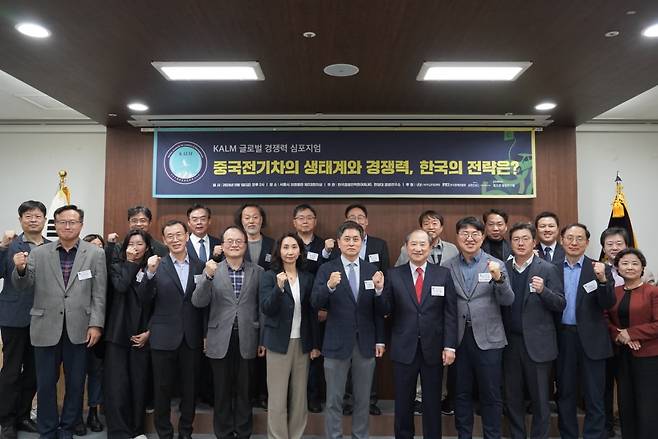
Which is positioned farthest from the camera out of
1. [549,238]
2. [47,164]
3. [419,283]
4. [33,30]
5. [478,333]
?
[47,164]

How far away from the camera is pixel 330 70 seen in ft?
13.0

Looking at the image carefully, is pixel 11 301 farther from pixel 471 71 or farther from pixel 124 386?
pixel 471 71

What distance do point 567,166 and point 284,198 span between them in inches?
133

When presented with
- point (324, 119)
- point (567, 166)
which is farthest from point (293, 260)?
point (567, 166)

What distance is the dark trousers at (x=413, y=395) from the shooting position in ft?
12.1

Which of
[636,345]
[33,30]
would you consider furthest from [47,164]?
[636,345]

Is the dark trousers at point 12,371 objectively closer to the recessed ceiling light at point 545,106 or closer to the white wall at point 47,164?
the white wall at point 47,164

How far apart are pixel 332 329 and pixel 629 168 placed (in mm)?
5124

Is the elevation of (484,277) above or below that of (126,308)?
above

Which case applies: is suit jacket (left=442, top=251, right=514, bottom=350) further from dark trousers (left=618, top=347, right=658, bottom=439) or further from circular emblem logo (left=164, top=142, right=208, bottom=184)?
circular emblem logo (left=164, top=142, right=208, bottom=184)

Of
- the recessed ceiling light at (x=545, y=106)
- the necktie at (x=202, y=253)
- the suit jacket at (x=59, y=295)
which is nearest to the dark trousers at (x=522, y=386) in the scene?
the recessed ceiling light at (x=545, y=106)

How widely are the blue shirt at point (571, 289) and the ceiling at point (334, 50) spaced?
164cm

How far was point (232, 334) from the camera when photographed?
3.85 meters

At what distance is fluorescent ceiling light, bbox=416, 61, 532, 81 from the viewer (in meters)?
3.87
